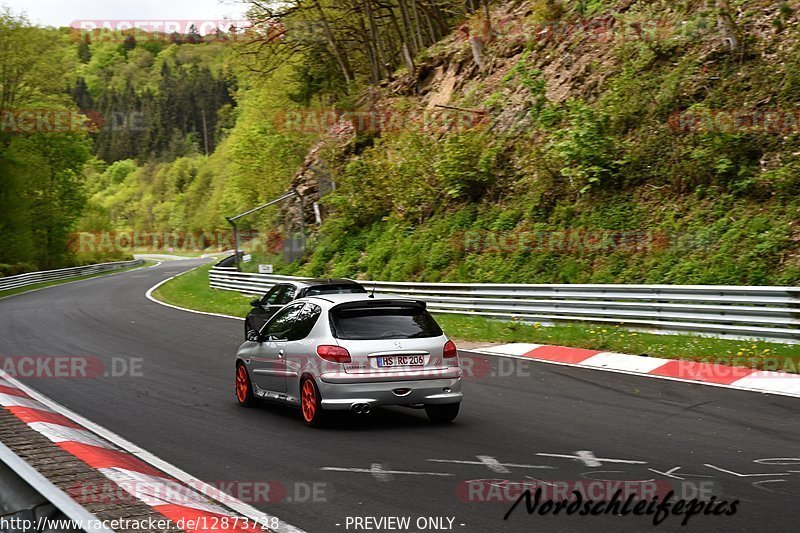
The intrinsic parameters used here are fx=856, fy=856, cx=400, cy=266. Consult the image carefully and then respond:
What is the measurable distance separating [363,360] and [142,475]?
292cm

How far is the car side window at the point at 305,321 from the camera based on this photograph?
1023 cm

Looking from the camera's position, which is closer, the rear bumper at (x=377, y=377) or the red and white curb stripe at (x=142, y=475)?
the red and white curb stripe at (x=142, y=475)

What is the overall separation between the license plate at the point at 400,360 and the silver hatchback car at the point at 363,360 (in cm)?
1

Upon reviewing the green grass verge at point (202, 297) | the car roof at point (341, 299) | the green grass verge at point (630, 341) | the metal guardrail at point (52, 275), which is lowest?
the metal guardrail at point (52, 275)

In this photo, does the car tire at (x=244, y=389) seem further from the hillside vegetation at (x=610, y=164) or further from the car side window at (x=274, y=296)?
the hillside vegetation at (x=610, y=164)

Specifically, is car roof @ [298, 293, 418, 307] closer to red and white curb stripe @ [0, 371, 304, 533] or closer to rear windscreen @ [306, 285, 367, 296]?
red and white curb stripe @ [0, 371, 304, 533]

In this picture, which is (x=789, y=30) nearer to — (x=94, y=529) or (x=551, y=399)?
(x=551, y=399)

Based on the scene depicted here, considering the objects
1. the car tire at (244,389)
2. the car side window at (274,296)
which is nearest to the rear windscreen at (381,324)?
the car tire at (244,389)

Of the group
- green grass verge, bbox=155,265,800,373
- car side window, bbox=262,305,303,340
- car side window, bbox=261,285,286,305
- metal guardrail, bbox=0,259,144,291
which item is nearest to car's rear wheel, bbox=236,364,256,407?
car side window, bbox=262,305,303,340

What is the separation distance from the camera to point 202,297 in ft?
122

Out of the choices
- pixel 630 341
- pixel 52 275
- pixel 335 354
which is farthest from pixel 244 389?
pixel 52 275

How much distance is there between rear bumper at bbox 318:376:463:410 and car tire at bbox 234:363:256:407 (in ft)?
6.96

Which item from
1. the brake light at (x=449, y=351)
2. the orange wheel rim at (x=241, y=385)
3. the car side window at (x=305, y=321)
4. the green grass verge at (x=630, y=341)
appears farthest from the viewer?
the green grass verge at (x=630, y=341)

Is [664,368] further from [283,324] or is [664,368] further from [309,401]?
[309,401]
